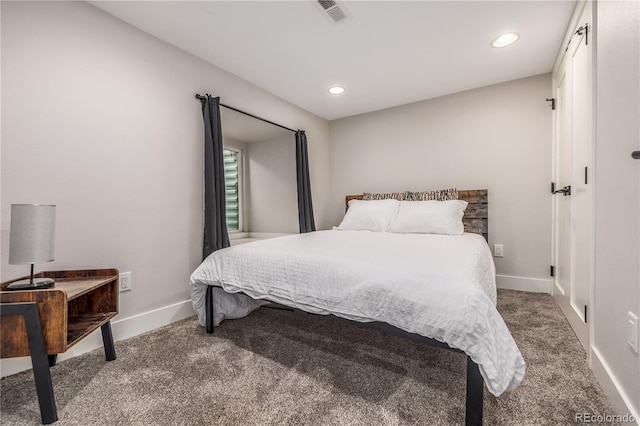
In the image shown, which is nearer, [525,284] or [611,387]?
[611,387]

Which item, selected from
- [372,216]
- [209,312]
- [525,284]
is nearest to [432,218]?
[372,216]

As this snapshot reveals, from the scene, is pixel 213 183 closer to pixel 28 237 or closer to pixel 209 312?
pixel 209 312

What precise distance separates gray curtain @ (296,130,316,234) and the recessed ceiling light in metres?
2.05

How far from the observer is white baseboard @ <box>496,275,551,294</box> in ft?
8.93

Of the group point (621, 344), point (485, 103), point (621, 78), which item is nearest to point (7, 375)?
point (621, 344)

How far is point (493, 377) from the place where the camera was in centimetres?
95

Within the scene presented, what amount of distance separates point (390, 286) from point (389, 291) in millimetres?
22

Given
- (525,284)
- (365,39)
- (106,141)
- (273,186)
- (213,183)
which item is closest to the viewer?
(106,141)

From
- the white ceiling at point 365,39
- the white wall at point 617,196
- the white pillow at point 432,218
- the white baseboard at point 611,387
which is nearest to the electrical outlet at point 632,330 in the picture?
the white wall at point 617,196

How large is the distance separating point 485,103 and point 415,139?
780 mm

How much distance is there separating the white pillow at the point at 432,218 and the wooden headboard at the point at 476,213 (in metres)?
0.12

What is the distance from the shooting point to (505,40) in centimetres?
215

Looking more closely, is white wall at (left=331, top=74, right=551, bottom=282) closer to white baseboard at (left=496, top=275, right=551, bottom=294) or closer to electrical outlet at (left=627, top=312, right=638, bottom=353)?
white baseboard at (left=496, top=275, right=551, bottom=294)

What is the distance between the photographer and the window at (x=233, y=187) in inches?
102
